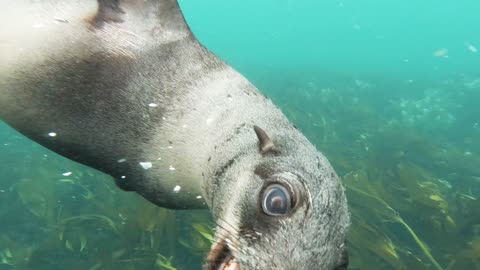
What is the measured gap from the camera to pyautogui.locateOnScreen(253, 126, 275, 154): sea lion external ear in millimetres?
1888

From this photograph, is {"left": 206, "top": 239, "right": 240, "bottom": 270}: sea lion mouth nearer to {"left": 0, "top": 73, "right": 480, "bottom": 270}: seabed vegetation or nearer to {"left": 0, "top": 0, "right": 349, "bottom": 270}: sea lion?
{"left": 0, "top": 0, "right": 349, "bottom": 270}: sea lion

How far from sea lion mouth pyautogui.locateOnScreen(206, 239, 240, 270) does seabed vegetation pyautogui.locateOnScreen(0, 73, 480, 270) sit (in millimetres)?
2400

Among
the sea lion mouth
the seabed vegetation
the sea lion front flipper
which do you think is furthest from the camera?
the seabed vegetation

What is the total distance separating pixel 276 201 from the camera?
5.51ft

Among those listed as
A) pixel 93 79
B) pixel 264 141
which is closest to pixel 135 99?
pixel 93 79

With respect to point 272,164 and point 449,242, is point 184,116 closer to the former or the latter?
point 272,164

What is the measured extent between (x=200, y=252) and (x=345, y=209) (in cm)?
289

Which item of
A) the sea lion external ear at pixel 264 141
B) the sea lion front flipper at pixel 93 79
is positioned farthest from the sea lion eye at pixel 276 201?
the sea lion front flipper at pixel 93 79

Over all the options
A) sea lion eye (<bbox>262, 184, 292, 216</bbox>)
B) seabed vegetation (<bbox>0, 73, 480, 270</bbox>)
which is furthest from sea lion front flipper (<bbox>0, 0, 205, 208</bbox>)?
seabed vegetation (<bbox>0, 73, 480, 270</bbox>)

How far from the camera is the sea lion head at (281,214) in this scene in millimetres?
1565

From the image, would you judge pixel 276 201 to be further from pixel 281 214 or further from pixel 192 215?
pixel 192 215

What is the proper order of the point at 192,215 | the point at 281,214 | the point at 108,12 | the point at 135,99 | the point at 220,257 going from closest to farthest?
the point at 281,214
the point at 220,257
the point at 135,99
the point at 108,12
the point at 192,215

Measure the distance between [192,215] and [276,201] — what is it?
3.52 metres

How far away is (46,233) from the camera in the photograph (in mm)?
5238
